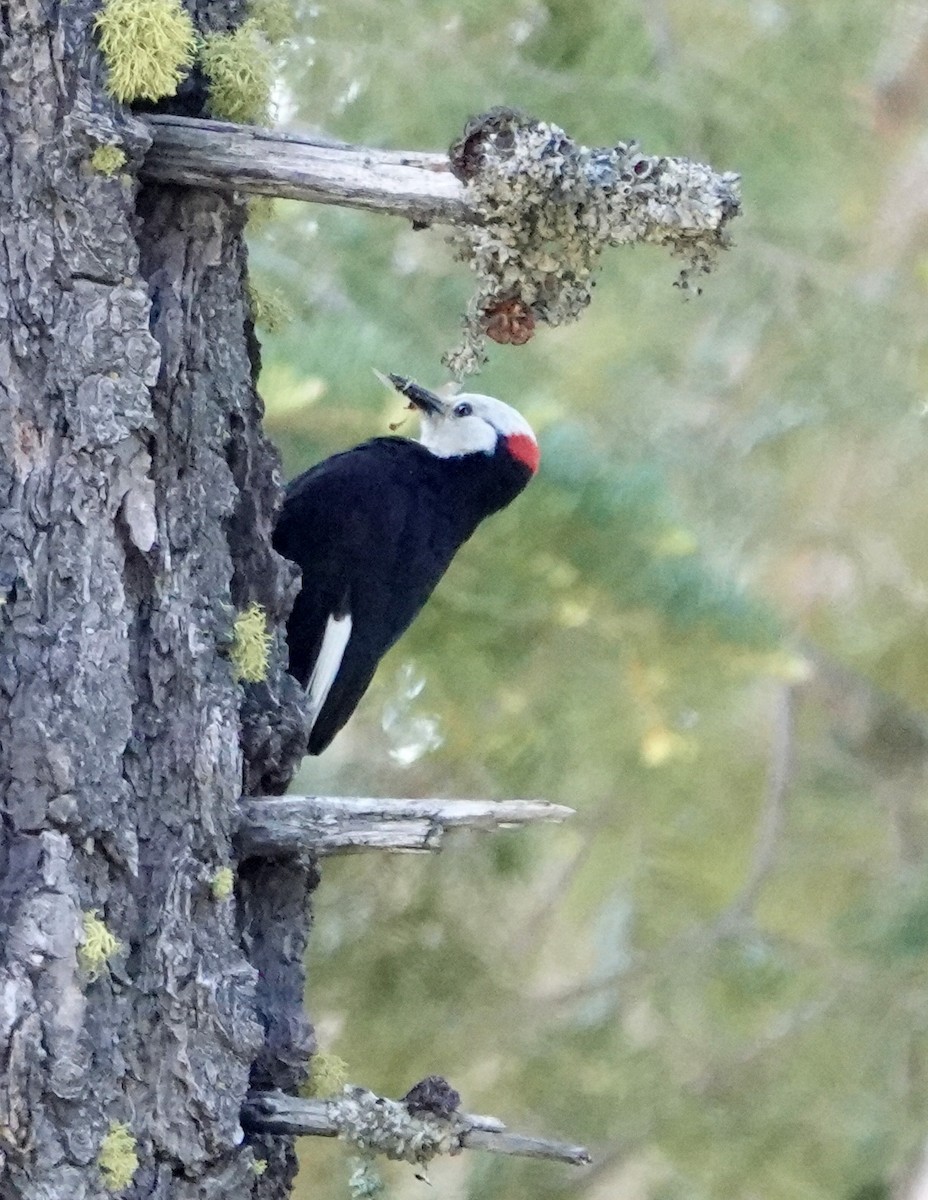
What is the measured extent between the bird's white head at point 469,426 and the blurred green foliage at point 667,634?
0.17 ft

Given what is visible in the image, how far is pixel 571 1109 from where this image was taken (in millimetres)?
3445

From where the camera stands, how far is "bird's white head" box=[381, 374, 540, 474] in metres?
2.96

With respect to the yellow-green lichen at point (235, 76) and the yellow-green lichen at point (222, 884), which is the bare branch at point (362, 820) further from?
the yellow-green lichen at point (235, 76)

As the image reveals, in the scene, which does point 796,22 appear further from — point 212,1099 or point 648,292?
point 212,1099

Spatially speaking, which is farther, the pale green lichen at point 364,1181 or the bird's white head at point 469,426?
the bird's white head at point 469,426

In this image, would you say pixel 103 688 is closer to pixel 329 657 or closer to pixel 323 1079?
pixel 323 1079

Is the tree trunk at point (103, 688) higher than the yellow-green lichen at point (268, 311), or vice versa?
the yellow-green lichen at point (268, 311)

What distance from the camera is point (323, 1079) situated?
187 cm

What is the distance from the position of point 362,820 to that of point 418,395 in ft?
4.51

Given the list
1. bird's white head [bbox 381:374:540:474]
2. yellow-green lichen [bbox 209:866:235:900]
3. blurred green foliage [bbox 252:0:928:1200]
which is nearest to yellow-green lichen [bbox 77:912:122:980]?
yellow-green lichen [bbox 209:866:235:900]

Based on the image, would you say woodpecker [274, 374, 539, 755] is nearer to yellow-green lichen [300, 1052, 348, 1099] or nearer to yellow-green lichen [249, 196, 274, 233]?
yellow-green lichen [249, 196, 274, 233]

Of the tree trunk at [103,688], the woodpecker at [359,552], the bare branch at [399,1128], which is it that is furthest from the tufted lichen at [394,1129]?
the woodpecker at [359,552]

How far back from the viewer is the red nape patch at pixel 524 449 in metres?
2.96

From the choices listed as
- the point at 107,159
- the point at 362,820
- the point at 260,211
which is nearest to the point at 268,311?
the point at 260,211
